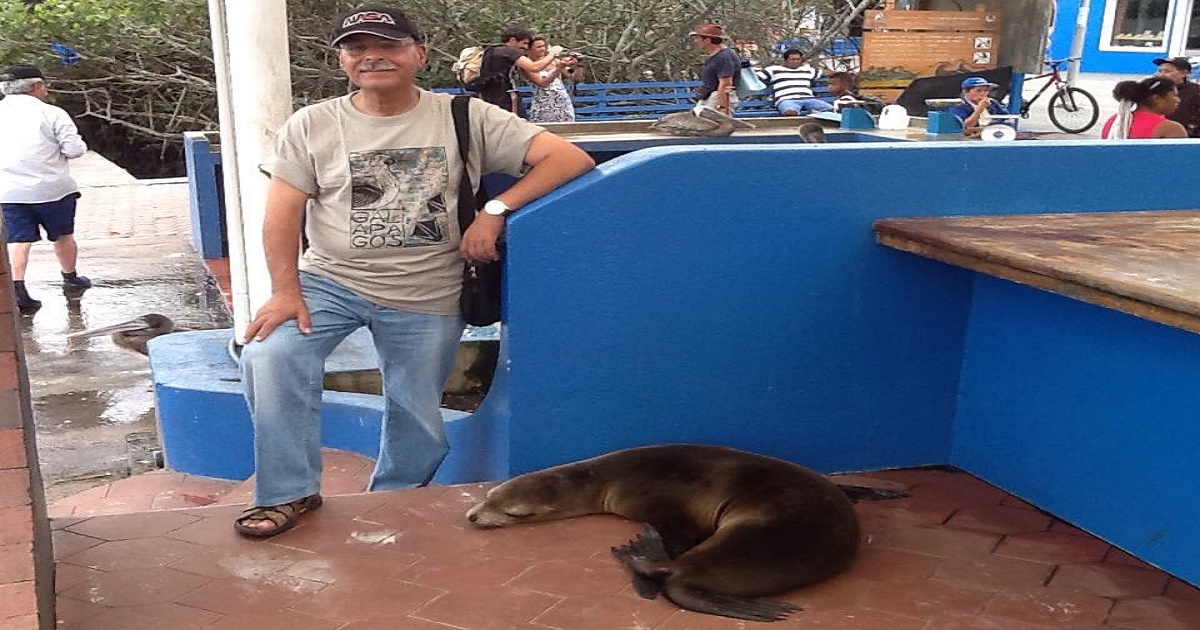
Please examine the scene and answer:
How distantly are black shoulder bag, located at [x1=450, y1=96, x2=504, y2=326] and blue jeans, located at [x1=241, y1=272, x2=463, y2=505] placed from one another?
0.27 ft

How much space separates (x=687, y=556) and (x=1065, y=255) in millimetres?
1383

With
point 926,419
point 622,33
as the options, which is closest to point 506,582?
point 926,419

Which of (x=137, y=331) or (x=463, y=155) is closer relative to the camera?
(x=463, y=155)

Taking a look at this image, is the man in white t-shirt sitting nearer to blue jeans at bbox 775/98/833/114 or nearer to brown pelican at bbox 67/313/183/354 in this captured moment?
blue jeans at bbox 775/98/833/114

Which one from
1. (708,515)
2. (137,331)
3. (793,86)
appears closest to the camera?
(708,515)

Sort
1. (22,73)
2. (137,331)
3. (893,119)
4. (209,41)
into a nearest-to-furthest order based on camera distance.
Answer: (137,331) < (22,73) < (893,119) < (209,41)

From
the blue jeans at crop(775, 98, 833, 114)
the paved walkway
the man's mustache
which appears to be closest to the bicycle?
the blue jeans at crop(775, 98, 833, 114)

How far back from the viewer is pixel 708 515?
11.1 feet

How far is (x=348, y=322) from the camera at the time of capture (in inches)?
136

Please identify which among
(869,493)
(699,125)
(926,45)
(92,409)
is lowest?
(92,409)

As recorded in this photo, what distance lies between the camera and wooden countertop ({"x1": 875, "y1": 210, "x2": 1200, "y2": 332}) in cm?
288

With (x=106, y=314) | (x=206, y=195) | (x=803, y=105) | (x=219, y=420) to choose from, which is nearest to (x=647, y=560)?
(x=219, y=420)

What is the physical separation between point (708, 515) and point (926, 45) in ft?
39.2

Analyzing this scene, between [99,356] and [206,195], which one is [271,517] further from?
[206,195]
